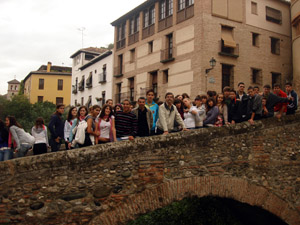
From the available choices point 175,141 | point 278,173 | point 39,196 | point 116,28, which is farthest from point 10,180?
point 116,28

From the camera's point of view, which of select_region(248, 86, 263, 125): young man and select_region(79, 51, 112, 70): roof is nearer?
select_region(248, 86, 263, 125): young man

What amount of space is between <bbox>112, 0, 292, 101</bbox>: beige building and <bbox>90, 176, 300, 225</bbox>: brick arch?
11.1m

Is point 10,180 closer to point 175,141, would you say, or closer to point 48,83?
point 175,141

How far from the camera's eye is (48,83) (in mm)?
45531

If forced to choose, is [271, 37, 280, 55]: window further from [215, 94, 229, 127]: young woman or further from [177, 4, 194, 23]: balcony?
[215, 94, 229, 127]: young woman

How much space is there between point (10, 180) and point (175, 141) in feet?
9.51

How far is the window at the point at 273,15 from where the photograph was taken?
20.2 m

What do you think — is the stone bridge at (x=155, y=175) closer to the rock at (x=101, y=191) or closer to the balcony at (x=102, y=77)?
the rock at (x=101, y=191)

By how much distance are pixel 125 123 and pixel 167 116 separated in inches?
36.8

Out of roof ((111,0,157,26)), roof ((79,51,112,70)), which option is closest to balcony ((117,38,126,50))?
roof ((79,51,112,70))

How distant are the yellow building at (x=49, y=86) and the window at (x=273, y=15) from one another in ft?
108

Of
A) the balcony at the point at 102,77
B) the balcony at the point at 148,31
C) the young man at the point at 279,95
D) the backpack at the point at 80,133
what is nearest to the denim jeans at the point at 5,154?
the backpack at the point at 80,133

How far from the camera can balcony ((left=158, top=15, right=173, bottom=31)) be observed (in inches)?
789

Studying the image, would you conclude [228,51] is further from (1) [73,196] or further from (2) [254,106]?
(1) [73,196]
